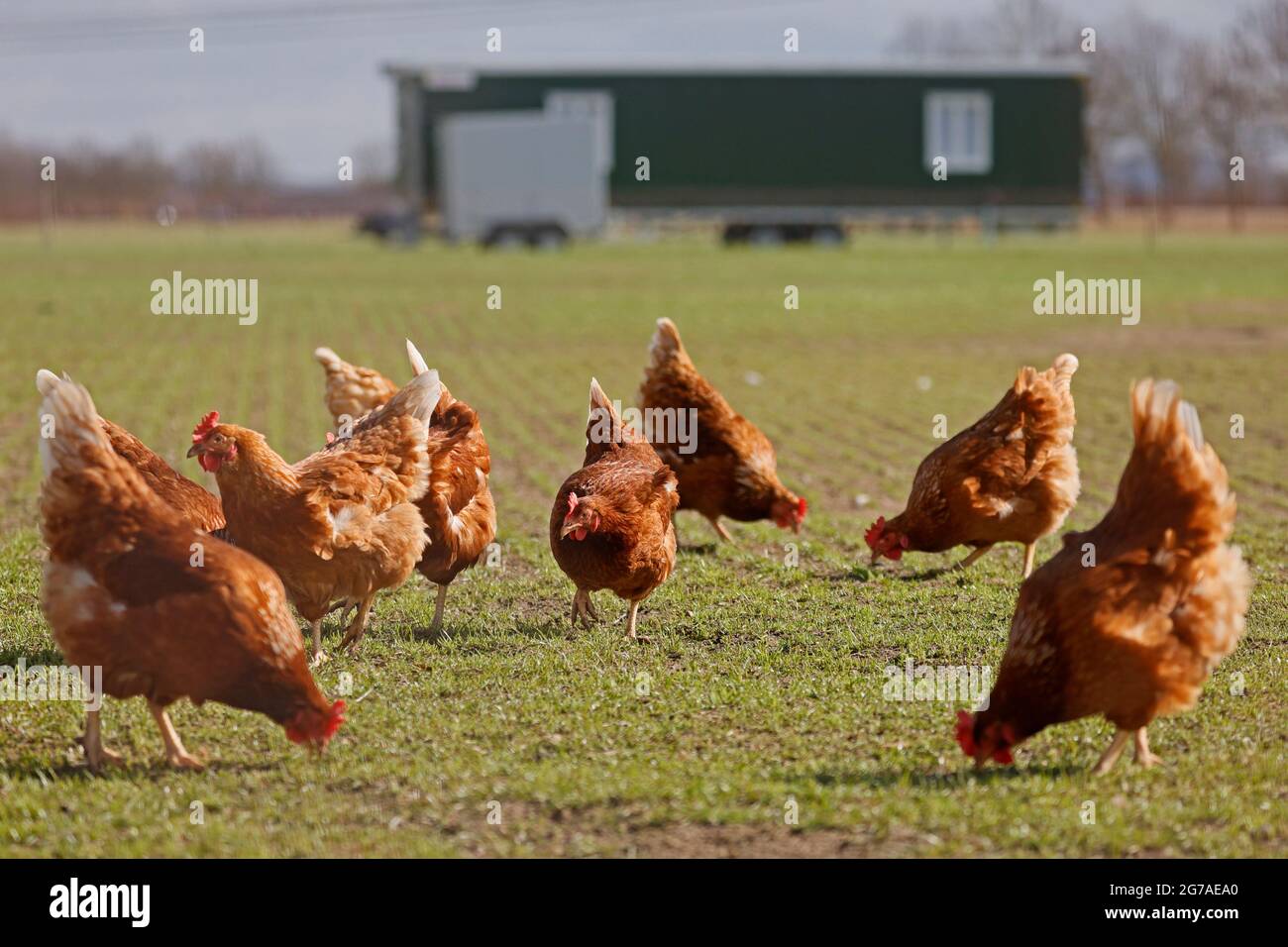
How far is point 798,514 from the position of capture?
28.8 feet

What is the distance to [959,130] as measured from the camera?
137 ft

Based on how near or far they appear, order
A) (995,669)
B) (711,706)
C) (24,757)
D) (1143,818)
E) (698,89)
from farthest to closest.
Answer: (698,89)
(995,669)
(711,706)
(24,757)
(1143,818)

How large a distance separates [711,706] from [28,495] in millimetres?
6684

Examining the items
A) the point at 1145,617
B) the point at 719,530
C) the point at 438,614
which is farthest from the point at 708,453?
the point at 1145,617

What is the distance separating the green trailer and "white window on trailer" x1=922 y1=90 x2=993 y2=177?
0.04m

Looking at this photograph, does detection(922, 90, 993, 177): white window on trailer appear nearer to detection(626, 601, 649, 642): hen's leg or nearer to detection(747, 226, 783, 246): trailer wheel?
detection(747, 226, 783, 246): trailer wheel

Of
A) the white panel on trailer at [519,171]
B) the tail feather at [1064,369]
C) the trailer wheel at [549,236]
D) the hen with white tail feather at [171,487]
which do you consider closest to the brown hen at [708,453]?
the tail feather at [1064,369]

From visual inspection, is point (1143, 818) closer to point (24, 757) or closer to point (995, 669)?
point (995, 669)

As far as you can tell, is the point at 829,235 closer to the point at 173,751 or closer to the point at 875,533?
the point at 875,533

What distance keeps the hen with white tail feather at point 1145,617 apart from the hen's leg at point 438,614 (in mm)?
2958

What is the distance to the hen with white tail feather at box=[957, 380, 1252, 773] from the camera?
4754mm

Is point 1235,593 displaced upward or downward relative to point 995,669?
upward
